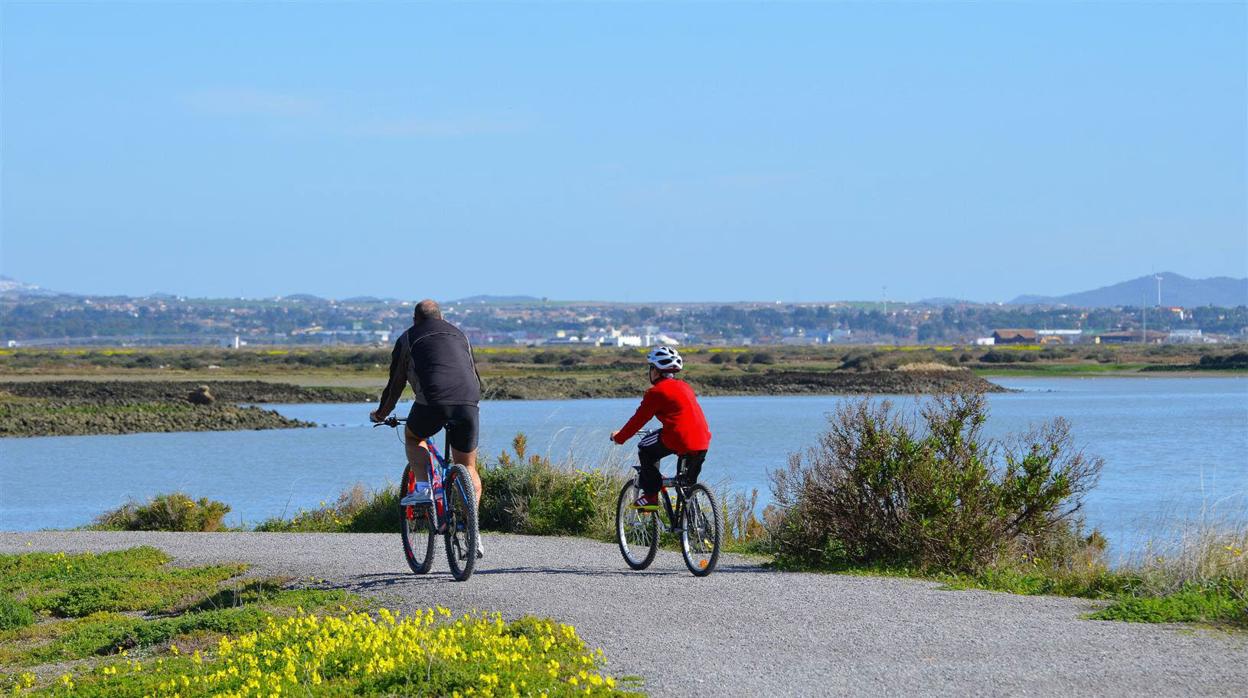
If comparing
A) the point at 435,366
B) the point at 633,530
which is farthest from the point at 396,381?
the point at 633,530

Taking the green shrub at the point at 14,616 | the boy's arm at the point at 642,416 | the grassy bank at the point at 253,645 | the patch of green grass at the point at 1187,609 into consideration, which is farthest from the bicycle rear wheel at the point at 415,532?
the patch of green grass at the point at 1187,609

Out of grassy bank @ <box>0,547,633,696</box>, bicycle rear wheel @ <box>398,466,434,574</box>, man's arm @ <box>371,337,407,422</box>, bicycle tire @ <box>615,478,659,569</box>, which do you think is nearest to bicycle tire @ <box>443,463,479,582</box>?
bicycle rear wheel @ <box>398,466,434,574</box>

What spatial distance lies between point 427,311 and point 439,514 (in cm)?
157

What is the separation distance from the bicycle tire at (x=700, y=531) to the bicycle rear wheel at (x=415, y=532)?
203 cm

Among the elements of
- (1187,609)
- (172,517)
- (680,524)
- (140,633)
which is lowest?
(172,517)

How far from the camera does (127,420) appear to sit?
54.9 metres

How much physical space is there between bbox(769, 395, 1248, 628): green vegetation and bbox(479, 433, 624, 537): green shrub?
292 cm

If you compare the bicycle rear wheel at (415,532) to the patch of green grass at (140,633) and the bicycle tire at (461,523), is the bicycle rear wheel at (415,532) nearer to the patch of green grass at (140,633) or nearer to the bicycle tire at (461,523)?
the bicycle tire at (461,523)

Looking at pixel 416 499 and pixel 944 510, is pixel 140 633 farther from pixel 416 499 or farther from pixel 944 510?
pixel 944 510

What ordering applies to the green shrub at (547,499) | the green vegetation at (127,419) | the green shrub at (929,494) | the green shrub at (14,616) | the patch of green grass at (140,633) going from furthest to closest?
the green vegetation at (127,419)
the green shrub at (547,499)
the green shrub at (929,494)
the green shrub at (14,616)
the patch of green grass at (140,633)

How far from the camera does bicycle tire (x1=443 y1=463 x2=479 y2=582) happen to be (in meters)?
11.2

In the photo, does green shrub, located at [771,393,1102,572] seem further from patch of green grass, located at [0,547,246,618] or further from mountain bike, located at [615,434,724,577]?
patch of green grass, located at [0,547,246,618]

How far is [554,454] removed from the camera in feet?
61.3

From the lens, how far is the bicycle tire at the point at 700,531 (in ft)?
37.4
